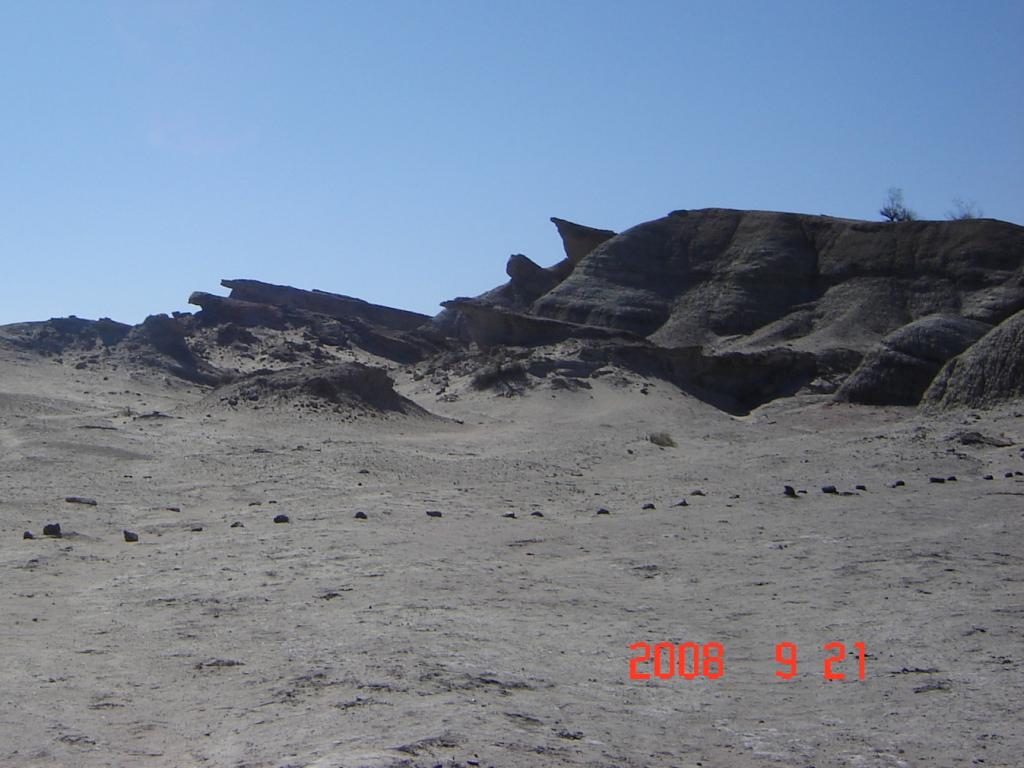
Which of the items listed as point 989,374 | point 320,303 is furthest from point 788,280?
point 320,303

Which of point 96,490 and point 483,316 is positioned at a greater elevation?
point 483,316

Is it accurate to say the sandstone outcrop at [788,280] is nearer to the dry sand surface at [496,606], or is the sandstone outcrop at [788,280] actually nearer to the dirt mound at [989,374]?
the dirt mound at [989,374]

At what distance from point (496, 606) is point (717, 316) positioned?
23.8 m

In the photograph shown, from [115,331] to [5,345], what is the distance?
134 inches

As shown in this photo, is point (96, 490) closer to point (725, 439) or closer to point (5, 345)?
point (725, 439)

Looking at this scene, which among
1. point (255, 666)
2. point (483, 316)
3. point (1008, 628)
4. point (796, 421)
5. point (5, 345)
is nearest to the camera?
point (255, 666)

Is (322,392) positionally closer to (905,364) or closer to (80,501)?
(80,501)

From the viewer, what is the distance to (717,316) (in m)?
29.6

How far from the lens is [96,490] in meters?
11.2

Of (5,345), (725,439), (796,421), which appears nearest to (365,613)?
(725,439)

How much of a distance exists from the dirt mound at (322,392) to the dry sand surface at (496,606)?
3937 millimetres

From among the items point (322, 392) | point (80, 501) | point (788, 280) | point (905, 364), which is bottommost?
point (80, 501)

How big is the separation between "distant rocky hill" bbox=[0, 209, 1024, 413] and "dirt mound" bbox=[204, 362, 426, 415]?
431 centimetres

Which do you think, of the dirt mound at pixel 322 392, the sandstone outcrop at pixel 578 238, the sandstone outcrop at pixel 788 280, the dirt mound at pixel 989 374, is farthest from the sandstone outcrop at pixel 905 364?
the sandstone outcrop at pixel 578 238
